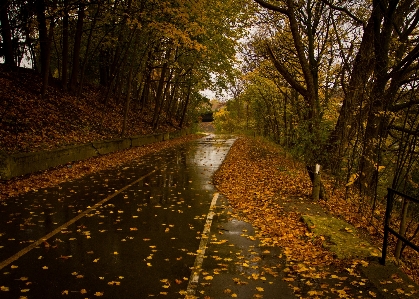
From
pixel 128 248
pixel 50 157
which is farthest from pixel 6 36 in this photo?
pixel 128 248

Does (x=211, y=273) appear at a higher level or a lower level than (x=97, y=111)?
lower

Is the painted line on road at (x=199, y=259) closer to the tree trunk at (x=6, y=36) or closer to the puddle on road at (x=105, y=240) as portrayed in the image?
the puddle on road at (x=105, y=240)

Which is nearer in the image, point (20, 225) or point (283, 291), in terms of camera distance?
point (283, 291)

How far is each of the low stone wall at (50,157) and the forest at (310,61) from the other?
2.72 meters

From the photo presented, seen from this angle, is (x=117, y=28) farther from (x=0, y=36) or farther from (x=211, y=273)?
(x=211, y=273)

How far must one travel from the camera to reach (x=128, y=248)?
230 inches

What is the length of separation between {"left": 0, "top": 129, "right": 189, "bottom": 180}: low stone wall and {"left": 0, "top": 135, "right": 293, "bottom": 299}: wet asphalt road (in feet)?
6.87

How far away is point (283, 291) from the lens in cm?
453

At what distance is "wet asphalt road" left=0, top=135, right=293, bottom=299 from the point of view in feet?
14.8

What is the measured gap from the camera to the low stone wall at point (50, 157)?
10.8 meters

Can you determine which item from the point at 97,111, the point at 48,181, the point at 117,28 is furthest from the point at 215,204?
the point at 117,28

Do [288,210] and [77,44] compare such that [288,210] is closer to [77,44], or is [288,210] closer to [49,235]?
[49,235]

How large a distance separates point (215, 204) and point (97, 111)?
58.3 feet

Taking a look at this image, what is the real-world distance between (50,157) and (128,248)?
8.67 meters
